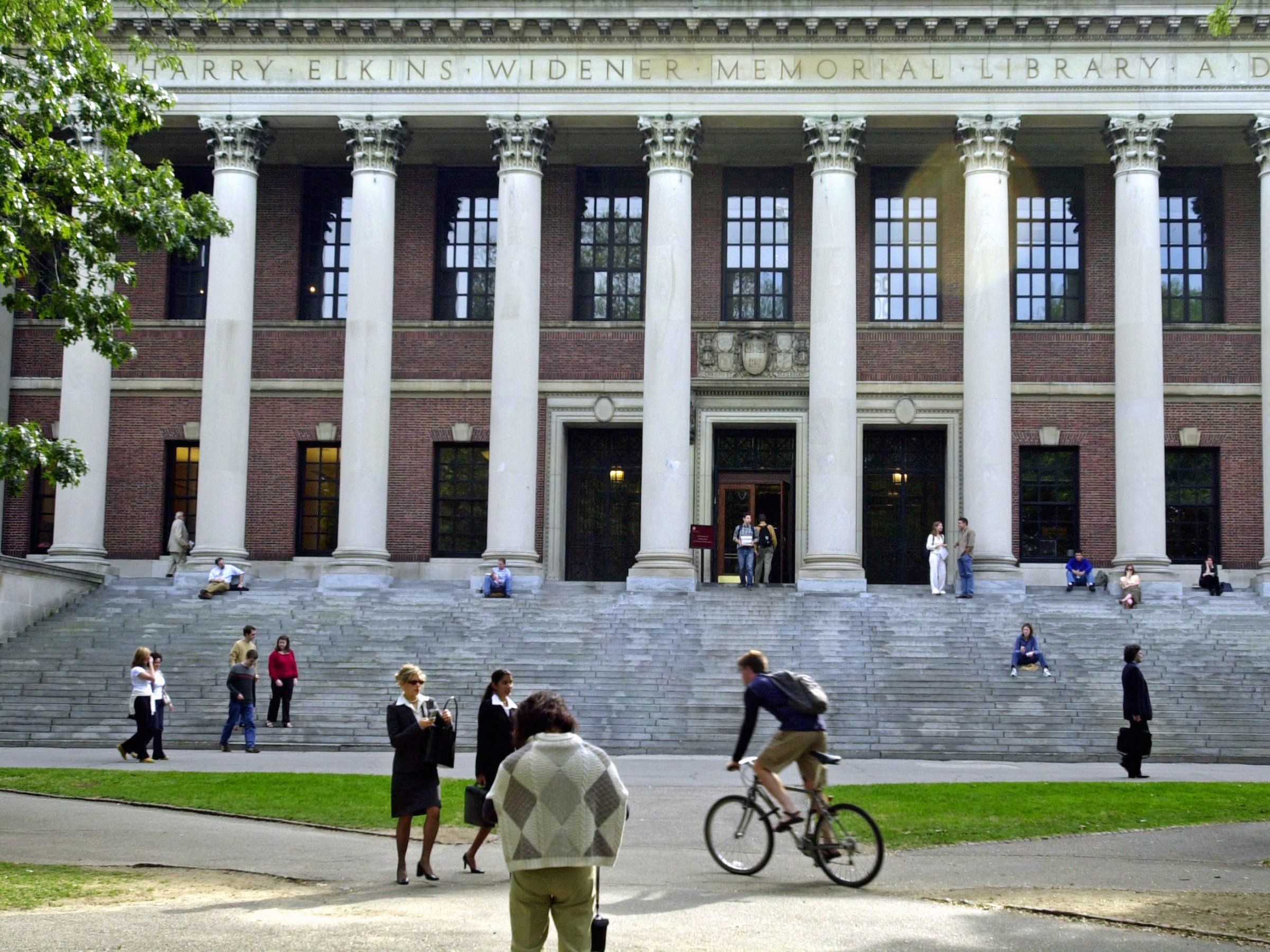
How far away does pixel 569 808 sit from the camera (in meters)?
8.55

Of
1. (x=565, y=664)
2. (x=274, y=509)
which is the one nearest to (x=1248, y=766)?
(x=565, y=664)

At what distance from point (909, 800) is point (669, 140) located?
834 inches

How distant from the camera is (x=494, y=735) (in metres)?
14.2

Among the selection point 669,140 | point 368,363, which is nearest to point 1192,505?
point 669,140

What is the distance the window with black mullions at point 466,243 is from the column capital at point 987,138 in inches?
463

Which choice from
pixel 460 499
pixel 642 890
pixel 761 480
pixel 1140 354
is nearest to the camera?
pixel 642 890

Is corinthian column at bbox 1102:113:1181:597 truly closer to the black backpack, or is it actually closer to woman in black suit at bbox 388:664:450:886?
the black backpack

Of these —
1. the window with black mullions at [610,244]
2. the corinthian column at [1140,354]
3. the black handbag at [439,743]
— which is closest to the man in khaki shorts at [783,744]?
the black handbag at [439,743]

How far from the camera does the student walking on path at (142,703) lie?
77.9 feet

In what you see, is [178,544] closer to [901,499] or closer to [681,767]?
[901,499]

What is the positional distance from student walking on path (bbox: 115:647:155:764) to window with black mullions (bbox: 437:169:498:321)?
18.3 meters

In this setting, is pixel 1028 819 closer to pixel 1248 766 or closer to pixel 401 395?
pixel 1248 766

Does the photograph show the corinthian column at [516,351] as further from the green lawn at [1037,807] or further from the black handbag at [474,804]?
the black handbag at [474,804]

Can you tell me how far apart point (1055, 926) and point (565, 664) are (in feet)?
61.2
